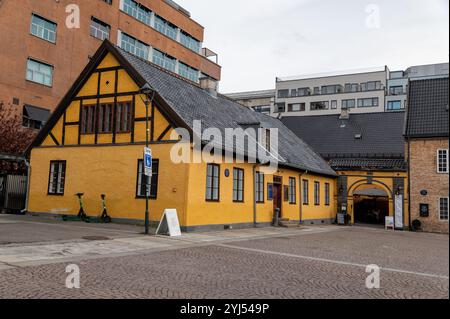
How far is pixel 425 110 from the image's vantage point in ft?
97.8

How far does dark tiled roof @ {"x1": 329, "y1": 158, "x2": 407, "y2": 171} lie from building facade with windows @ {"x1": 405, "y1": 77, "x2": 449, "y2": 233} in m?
1.46

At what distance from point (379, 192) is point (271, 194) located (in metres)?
12.7

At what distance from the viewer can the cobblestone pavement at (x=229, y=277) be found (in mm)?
6613

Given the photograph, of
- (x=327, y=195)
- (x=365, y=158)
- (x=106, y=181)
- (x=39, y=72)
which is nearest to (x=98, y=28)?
(x=39, y=72)

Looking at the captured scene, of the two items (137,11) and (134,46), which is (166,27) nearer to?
(137,11)

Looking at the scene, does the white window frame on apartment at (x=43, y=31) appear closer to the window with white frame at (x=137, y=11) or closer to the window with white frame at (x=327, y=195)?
the window with white frame at (x=137, y=11)

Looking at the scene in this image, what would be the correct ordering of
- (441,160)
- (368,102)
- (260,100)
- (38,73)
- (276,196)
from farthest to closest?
(260,100) < (368,102) < (38,73) < (441,160) < (276,196)

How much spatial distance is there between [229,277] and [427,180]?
24.5 meters

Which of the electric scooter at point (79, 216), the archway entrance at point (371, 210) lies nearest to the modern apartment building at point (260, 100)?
the archway entrance at point (371, 210)

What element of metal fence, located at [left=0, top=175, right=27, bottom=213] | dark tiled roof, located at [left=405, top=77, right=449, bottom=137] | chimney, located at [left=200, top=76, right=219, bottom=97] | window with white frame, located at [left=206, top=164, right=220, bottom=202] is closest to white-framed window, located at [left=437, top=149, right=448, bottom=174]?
dark tiled roof, located at [left=405, top=77, right=449, bottom=137]

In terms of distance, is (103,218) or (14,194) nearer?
(103,218)

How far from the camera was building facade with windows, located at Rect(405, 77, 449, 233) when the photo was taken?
2770cm

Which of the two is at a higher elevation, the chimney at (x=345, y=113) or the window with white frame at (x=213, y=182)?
the chimney at (x=345, y=113)

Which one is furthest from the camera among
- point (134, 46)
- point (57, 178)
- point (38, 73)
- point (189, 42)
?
point (189, 42)
